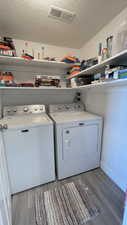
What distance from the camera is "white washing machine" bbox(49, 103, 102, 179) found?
145 centimetres

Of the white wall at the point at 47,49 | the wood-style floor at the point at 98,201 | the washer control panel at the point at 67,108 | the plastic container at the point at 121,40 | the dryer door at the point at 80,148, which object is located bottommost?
the wood-style floor at the point at 98,201

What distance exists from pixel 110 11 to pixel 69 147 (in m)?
1.92

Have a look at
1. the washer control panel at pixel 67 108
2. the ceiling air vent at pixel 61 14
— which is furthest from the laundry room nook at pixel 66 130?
the washer control panel at pixel 67 108

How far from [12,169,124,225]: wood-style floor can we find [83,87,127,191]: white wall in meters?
0.15

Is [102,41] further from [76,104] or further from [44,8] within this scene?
[76,104]

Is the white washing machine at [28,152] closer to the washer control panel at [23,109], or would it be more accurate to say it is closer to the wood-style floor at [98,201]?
the wood-style floor at [98,201]

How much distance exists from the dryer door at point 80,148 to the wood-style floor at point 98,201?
16 cm

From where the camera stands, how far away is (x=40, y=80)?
71.2 inches

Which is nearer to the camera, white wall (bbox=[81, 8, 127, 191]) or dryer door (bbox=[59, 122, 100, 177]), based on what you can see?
white wall (bbox=[81, 8, 127, 191])

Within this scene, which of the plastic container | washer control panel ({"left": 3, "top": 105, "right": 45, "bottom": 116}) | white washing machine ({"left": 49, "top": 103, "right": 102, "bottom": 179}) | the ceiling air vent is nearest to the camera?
the plastic container

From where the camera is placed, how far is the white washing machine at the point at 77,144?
1448 mm

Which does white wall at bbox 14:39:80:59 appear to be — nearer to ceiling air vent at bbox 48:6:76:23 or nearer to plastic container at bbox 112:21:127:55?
ceiling air vent at bbox 48:6:76:23

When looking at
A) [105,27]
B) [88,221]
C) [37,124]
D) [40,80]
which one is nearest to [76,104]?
[40,80]

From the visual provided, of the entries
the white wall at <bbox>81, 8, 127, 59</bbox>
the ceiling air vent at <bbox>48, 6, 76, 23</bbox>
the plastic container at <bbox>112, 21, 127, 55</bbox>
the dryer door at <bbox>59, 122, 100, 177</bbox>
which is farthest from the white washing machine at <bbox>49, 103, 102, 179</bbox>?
→ the ceiling air vent at <bbox>48, 6, 76, 23</bbox>
